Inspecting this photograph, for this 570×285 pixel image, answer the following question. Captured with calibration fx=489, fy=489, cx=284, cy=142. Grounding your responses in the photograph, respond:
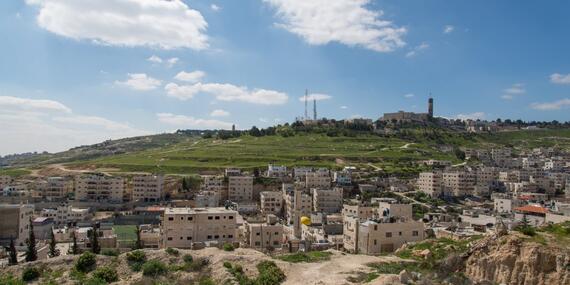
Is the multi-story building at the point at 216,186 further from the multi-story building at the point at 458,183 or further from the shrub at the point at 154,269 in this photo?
the shrub at the point at 154,269

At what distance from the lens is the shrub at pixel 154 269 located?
26344mm

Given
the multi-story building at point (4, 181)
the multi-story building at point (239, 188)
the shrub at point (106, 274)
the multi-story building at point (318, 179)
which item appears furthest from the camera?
the multi-story building at point (318, 179)

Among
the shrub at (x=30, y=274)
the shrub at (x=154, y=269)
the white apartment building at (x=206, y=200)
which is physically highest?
the shrub at (x=154, y=269)

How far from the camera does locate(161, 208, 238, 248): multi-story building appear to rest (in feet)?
128

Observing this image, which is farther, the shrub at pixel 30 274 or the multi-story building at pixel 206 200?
the multi-story building at pixel 206 200

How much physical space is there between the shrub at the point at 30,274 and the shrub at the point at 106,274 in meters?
3.26

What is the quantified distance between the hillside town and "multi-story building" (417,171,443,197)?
18 centimetres

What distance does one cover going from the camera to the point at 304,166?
Result: 98750 millimetres

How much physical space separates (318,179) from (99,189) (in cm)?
3550

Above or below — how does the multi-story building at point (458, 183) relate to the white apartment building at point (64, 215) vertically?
above

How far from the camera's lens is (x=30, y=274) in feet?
87.3

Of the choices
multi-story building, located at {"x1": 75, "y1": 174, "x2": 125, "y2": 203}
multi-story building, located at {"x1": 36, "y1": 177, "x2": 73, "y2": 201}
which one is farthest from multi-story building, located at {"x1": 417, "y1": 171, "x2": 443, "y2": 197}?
multi-story building, located at {"x1": 36, "y1": 177, "x2": 73, "y2": 201}

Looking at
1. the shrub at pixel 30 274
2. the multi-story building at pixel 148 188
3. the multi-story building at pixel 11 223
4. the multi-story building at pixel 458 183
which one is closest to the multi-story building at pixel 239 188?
the multi-story building at pixel 148 188

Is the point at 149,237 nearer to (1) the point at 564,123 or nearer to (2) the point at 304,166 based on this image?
(2) the point at 304,166
